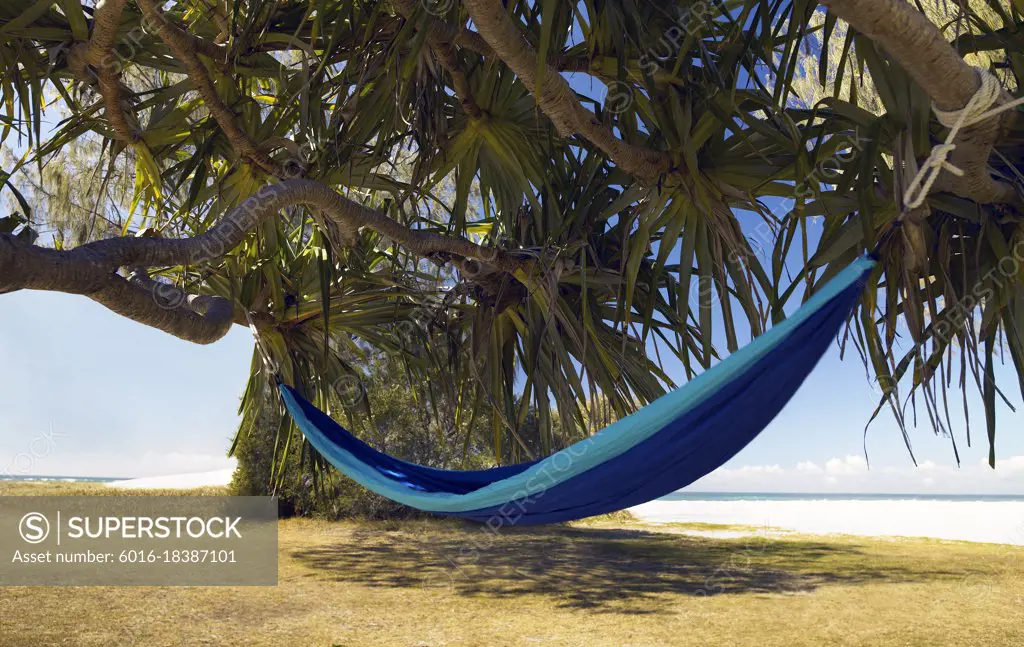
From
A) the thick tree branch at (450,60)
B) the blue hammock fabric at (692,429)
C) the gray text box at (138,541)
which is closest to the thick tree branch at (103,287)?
the blue hammock fabric at (692,429)

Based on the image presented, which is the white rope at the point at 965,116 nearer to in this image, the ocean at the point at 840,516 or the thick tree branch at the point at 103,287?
the thick tree branch at the point at 103,287

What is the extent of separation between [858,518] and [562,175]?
50.2 ft

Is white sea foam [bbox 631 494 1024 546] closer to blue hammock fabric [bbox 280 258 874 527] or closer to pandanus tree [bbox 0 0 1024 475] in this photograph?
pandanus tree [bbox 0 0 1024 475]

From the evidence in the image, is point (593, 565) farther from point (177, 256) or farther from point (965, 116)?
point (965, 116)

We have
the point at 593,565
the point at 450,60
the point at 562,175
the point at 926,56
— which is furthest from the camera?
the point at 593,565

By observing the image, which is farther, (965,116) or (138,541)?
(138,541)

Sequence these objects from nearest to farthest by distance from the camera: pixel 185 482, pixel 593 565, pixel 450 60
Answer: pixel 450 60
pixel 593 565
pixel 185 482

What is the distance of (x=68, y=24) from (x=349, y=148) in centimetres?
75

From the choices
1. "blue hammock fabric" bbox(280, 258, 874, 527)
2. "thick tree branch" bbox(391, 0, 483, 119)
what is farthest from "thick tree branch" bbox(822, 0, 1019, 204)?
"thick tree branch" bbox(391, 0, 483, 119)

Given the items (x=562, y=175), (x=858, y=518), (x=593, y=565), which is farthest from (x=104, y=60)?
(x=858, y=518)

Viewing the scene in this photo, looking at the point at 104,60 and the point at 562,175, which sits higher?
the point at 104,60

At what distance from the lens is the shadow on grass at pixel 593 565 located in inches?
189

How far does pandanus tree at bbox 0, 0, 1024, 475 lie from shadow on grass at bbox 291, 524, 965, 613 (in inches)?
92.4

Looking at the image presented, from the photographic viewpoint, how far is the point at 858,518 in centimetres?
1518
